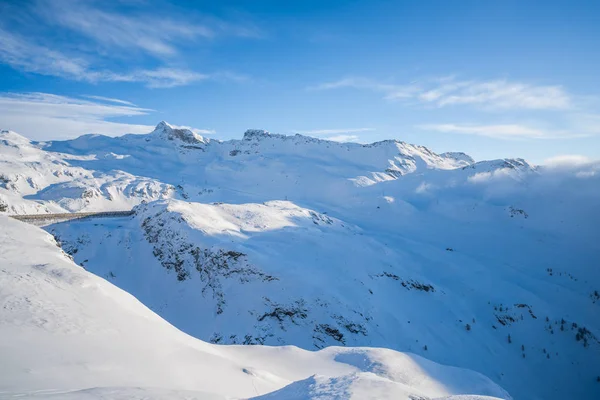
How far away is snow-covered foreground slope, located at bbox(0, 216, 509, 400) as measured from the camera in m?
5.77

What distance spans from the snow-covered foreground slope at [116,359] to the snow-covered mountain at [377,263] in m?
7.08

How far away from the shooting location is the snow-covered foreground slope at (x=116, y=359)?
5.77 metres

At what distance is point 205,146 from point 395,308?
3523 inches

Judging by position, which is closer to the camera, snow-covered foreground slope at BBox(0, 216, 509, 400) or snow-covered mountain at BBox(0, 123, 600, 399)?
snow-covered foreground slope at BBox(0, 216, 509, 400)

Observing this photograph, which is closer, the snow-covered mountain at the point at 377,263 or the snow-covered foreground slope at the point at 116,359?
the snow-covered foreground slope at the point at 116,359

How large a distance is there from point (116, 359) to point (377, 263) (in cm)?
2309

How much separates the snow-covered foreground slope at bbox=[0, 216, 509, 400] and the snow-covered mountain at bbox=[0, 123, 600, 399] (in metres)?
7.08

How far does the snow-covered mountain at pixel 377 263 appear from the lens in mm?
19562

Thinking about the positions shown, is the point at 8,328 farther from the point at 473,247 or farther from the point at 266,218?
the point at 473,247

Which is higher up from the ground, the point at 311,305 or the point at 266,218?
the point at 266,218

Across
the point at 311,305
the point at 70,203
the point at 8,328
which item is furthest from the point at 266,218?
the point at 70,203

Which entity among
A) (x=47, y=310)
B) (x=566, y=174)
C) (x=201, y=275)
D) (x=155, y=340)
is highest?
(x=566, y=174)

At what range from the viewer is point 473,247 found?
128ft

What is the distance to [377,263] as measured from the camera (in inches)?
1081
